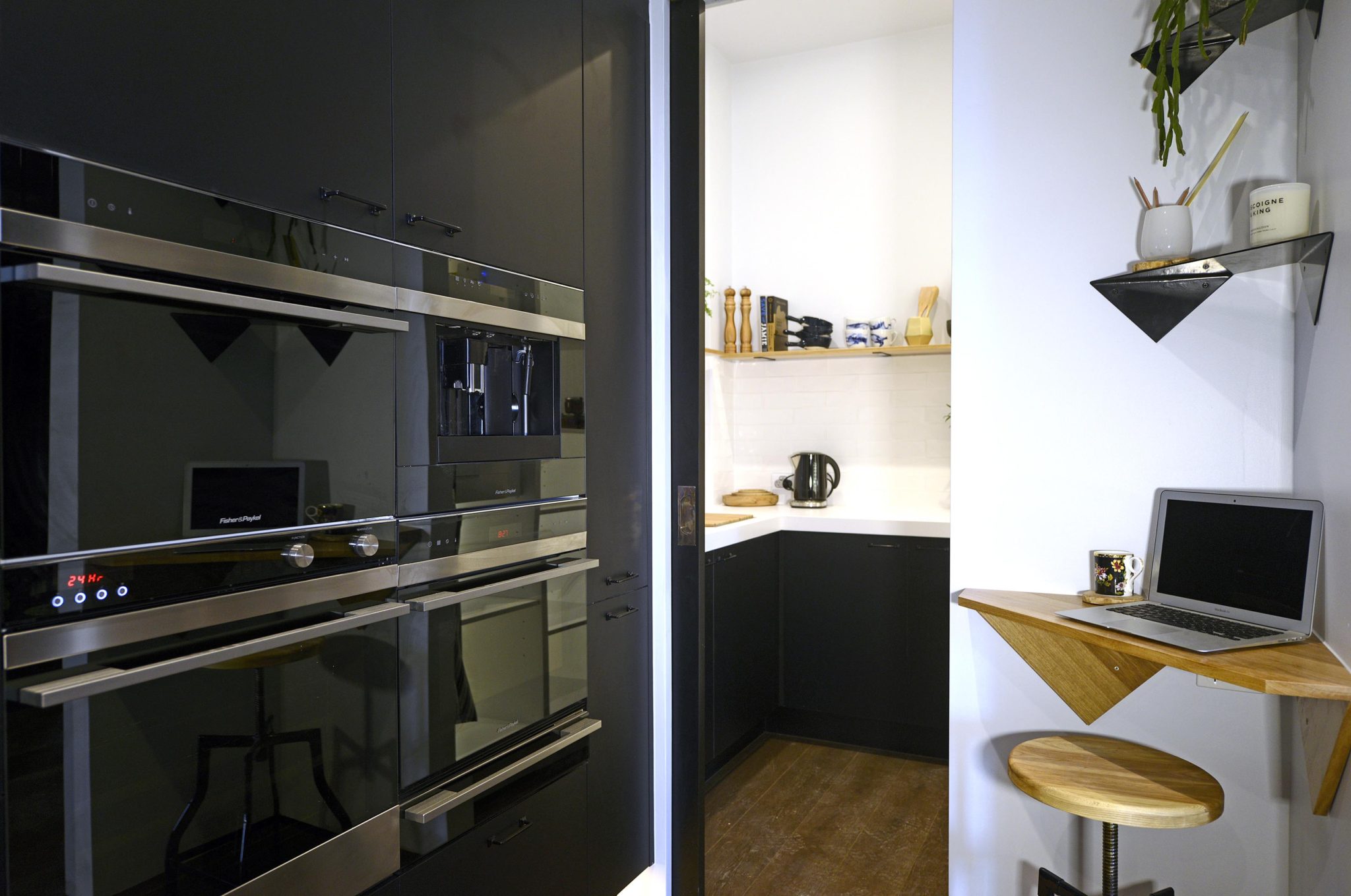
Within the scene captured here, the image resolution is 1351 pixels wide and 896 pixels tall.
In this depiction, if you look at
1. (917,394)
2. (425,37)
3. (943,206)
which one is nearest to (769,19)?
(943,206)

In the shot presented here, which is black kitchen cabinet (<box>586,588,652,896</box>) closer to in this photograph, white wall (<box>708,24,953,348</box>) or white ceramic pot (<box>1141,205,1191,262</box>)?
white ceramic pot (<box>1141,205,1191,262</box>)

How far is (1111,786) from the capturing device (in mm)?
1705

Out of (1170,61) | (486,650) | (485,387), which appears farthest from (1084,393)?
(486,650)

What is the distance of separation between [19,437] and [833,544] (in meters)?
2.94

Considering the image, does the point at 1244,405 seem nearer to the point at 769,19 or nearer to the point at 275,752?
the point at 275,752

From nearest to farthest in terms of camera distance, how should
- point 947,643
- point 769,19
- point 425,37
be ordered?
point 425,37 → point 947,643 → point 769,19

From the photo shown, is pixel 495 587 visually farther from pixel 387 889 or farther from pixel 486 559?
pixel 387 889

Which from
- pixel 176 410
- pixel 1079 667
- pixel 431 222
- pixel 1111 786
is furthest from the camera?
pixel 1079 667

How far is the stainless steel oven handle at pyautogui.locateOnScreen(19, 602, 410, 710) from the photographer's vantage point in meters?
1.00

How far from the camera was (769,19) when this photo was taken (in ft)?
12.2

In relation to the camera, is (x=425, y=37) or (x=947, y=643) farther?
(x=947, y=643)

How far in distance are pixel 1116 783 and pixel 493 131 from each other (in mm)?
1856

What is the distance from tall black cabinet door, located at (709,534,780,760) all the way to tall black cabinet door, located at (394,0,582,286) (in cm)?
159

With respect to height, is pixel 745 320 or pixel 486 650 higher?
pixel 745 320
